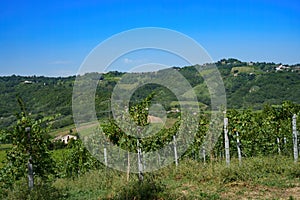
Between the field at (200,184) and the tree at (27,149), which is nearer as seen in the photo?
the field at (200,184)

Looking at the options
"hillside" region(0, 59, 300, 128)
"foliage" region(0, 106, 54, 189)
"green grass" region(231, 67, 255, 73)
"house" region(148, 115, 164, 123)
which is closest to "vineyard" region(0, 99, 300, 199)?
"foliage" region(0, 106, 54, 189)

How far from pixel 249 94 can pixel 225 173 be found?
53925 millimetres

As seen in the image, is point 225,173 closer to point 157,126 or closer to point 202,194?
point 202,194

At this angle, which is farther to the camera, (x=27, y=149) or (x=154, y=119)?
(x=154, y=119)

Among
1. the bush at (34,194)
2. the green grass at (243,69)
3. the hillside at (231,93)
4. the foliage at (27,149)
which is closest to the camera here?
the bush at (34,194)

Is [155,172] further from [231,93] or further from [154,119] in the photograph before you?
[231,93]

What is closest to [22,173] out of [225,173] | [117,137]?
[117,137]

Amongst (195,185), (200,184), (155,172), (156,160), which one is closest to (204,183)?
(200,184)

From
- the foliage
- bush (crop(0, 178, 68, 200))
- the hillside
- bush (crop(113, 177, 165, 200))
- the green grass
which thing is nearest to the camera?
bush (crop(113, 177, 165, 200))

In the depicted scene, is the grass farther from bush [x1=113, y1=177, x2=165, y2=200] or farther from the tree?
the tree

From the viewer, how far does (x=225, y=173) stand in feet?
29.1

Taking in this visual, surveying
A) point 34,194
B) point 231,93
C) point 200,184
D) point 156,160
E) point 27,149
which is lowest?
point 156,160

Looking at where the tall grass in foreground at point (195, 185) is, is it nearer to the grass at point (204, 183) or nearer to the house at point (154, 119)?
the grass at point (204, 183)

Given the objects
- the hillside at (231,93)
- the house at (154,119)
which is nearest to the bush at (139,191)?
the house at (154,119)
